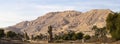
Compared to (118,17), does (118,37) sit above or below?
below

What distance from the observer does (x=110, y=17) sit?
74.0 m

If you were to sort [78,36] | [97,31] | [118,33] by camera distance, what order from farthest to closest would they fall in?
1. [97,31]
2. [78,36]
3. [118,33]

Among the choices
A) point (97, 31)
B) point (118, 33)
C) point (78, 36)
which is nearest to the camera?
point (118, 33)

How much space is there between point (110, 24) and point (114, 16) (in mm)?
2672

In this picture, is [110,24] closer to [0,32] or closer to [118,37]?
[118,37]

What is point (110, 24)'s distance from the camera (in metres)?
72.4

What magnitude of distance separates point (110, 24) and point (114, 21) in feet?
3.97

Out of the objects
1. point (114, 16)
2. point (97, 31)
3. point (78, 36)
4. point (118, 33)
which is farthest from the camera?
point (97, 31)

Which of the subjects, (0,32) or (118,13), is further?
(0,32)

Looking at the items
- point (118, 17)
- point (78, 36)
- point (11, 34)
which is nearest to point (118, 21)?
point (118, 17)

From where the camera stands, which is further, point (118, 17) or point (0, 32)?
point (0, 32)

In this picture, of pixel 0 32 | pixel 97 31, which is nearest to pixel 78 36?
pixel 97 31

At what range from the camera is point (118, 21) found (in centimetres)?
6988

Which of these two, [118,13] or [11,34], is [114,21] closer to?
[118,13]
